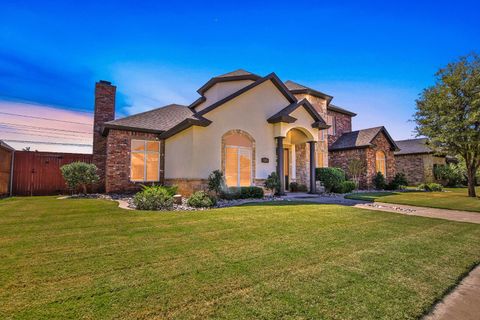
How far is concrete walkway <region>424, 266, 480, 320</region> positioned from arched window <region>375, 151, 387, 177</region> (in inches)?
745

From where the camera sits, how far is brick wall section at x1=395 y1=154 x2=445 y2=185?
1024 inches

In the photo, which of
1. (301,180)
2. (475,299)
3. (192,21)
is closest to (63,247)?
(475,299)

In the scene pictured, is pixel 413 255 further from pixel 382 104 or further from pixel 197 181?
pixel 382 104

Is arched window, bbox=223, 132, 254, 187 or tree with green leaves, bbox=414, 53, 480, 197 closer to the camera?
arched window, bbox=223, 132, 254, 187

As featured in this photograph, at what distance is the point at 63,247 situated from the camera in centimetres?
439

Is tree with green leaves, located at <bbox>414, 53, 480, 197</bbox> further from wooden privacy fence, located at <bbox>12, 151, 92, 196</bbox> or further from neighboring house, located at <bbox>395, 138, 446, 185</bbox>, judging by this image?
wooden privacy fence, located at <bbox>12, 151, 92, 196</bbox>

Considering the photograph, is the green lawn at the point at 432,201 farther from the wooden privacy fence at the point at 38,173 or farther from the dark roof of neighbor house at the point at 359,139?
the wooden privacy fence at the point at 38,173

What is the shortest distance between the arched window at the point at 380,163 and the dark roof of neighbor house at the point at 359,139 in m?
1.59

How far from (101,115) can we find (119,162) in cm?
492

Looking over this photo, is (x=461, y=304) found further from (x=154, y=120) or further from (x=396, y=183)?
(x=396, y=183)

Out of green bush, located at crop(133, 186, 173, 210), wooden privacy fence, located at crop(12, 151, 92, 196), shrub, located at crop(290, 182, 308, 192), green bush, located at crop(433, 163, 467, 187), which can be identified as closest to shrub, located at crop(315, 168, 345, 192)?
shrub, located at crop(290, 182, 308, 192)

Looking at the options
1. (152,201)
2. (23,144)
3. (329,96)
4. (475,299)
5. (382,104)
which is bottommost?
(475,299)

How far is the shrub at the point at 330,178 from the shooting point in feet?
51.3

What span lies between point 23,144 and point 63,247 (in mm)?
23957
